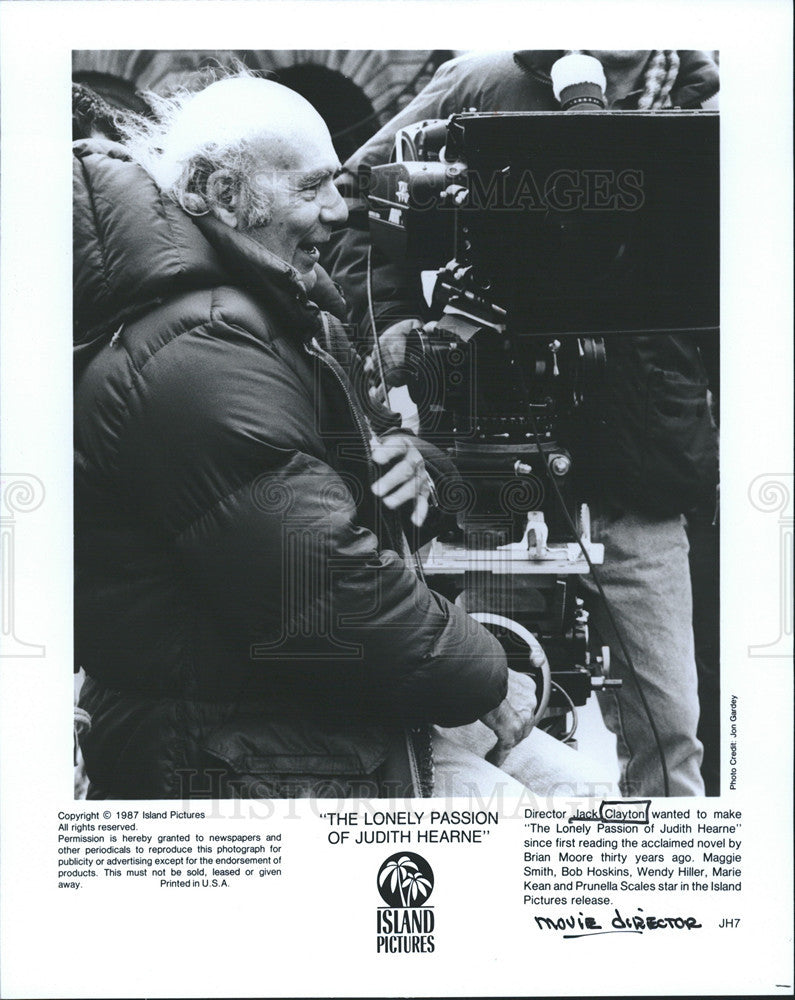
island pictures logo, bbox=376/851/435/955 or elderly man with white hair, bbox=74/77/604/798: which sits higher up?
elderly man with white hair, bbox=74/77/604/798

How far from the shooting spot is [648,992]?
2863mm

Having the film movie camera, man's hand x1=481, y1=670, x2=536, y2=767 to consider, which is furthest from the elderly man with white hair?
the film movie camera

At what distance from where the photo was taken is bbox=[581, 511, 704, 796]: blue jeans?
296cm

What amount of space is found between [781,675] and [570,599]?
1.87ft

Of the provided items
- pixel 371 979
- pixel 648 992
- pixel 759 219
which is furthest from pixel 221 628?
pixel 759 219

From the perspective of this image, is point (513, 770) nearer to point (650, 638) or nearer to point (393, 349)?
point (650, 638)

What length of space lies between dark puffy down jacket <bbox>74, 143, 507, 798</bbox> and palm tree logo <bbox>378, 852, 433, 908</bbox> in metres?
0.23

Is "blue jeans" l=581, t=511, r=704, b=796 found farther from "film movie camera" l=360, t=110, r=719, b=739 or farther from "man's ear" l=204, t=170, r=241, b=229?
"man's ear" l=204, t=170, r=241, b=229

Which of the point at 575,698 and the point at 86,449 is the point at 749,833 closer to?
the point at 575,698

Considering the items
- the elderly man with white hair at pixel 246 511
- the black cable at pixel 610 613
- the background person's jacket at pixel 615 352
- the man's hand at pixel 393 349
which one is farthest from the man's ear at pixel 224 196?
the black cable at pixel 610 613

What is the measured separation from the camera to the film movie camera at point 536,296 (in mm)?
2877

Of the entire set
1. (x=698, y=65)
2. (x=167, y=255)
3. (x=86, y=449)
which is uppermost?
(x=698, y=65)

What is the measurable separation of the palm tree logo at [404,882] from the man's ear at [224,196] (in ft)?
5.27

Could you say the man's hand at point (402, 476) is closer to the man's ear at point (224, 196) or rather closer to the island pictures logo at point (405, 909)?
the man's ear at point (224, 196)
